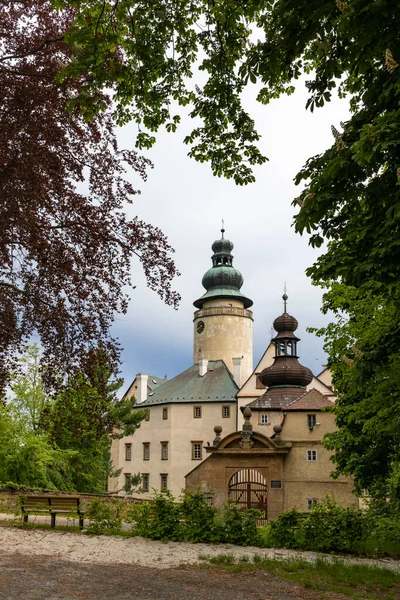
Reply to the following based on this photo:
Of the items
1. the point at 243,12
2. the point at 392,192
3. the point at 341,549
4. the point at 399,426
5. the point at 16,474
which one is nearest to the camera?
the point at 392,192

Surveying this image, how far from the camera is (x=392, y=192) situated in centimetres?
671

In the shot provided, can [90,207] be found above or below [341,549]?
above

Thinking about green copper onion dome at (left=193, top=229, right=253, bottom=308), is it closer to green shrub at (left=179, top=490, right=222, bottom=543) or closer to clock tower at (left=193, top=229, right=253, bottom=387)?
clock tower at (left=193, top=229, right=253, bottom=387)

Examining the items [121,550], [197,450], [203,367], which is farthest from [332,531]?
[203,367]

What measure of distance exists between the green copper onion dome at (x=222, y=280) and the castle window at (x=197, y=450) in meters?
17.3

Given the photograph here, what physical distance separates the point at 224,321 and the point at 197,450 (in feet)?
49.9

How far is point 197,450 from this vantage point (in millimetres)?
52062

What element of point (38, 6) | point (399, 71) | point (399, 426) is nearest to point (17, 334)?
point (38, 6)

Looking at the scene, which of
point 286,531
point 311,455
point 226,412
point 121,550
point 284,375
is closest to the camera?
point 121,550

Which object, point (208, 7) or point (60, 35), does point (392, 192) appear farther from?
point (60, 35)

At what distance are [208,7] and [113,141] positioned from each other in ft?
7.36

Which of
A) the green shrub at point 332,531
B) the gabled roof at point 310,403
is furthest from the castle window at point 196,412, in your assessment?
the green shrub at point 332,531

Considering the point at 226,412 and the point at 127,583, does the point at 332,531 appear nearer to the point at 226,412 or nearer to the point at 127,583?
the point at 127,583

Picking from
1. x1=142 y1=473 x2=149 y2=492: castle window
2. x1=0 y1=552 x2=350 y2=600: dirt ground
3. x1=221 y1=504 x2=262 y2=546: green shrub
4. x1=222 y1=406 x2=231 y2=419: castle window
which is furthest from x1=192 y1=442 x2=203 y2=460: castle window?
x1=0 y1=552 x2=350 y2=600: dirt ground
